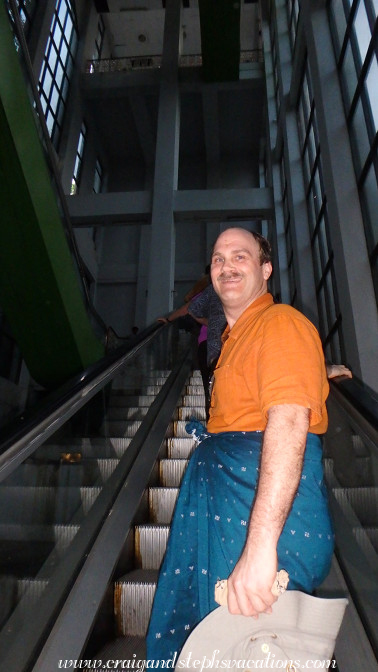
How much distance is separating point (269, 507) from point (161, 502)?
215 centimetres

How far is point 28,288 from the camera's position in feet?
17.2

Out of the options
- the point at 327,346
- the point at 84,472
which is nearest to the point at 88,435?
the point at 84,472

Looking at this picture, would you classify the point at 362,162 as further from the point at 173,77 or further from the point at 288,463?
the point at 173,77

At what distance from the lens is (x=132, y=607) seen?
206 centimetres

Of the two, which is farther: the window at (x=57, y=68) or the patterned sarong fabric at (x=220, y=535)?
the window at (x=57, y=68)

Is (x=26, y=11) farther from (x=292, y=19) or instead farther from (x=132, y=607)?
(x=132, y=607)

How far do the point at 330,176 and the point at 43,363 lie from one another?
17.2ft

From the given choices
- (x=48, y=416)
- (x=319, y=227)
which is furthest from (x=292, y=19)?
(x=48, y=416)

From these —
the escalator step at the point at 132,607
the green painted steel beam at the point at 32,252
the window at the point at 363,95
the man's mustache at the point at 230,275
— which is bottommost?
the escalator step at the point at 132,607

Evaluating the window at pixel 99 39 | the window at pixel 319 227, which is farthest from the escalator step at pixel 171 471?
the window at pixel 99 39

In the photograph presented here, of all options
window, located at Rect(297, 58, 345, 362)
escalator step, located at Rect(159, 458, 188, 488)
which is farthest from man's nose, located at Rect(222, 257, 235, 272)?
→ window, located at Rect(297, 58, 345, 362)

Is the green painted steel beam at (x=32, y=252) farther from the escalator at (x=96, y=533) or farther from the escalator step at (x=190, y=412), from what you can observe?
the escalator at (x=96, y=533)

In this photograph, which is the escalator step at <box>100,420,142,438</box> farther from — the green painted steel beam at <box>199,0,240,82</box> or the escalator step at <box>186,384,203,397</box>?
the green painted steel beam at <box>199,0,240,82</box>

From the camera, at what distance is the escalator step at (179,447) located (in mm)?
3645
